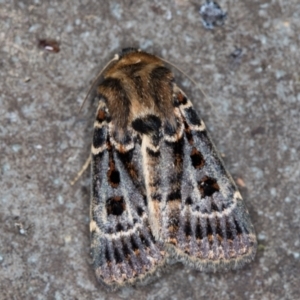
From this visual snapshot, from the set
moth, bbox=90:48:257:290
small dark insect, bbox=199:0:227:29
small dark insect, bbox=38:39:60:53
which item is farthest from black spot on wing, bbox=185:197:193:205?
small dark insect, bbox=38:39:60:53

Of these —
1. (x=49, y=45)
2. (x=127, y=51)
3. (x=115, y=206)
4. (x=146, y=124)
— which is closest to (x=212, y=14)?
(x=127, y=51)

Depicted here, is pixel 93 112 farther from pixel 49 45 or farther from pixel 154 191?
A: pixel 154 191


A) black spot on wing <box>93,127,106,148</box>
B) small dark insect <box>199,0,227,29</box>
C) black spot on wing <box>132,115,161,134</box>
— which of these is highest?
small dark insect <box>199,0,227,29</box>

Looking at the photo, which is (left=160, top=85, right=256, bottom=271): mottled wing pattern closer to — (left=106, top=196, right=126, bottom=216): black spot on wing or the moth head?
(left=106, top=196, right=126, bottom=216): black spot on wing

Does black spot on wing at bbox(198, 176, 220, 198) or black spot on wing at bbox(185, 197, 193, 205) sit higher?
black spot on wing at bbox(198, 176, 220, 198)

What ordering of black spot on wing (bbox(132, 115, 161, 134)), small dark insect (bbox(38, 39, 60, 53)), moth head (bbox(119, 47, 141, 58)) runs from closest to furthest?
black spot on wing (bbox(132, 115, 161, 134)) → moth head (bbox(119, 47, 141, 58)) → small dark insect (bbox(38, 39, 60, 53))

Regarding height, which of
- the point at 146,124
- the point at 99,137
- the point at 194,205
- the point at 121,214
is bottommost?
the point at 121,214
